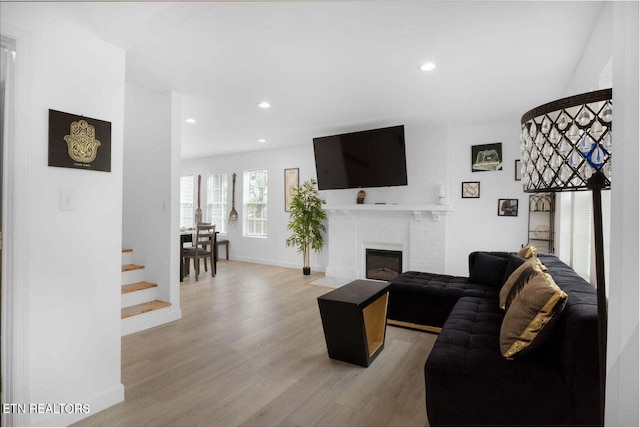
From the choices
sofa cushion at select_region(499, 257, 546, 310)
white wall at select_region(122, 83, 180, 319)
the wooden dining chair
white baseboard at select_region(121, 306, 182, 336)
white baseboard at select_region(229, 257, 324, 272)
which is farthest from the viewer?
white baseboard at select_region(229, 257, 324, 272)

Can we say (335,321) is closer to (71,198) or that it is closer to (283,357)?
(283,357)

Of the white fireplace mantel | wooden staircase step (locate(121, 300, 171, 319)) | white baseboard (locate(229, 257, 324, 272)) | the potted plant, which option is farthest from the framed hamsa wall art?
white baseboard (locate(229, 257, 324, 272))

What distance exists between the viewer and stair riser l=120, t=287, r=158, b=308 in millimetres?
3494

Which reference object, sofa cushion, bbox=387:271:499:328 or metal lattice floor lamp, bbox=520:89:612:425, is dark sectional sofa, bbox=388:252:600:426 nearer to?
metal lattice floor lamp, bbox=520:89:612:425

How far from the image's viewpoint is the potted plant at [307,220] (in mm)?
6198

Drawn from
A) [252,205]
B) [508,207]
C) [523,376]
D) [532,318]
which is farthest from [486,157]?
[252,205]

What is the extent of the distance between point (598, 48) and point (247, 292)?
15.1 ft

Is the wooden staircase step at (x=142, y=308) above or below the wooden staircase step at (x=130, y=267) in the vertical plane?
below

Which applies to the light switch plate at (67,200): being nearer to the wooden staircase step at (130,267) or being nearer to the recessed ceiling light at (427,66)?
the wooden staircase step at (130,267)

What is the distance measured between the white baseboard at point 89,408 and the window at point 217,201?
6060 millimetres

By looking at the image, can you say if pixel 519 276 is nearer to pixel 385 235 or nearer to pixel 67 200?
pixel 67 200

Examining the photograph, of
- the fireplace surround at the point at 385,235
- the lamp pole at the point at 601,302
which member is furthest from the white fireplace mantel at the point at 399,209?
the lamp pole at the point at 601,302

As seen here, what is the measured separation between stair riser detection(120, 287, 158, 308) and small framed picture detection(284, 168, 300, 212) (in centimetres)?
351

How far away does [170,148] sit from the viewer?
3689mm
